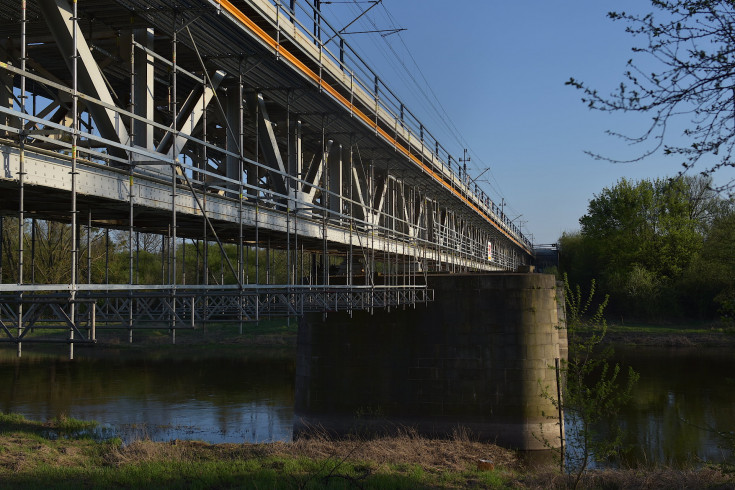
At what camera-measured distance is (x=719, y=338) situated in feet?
170

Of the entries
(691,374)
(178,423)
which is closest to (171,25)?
(178,423)

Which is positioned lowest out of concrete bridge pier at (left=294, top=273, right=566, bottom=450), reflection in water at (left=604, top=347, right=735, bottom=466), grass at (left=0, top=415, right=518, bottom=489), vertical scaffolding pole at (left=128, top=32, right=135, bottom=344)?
reflection in water at (left=604, top=347, right=735, bottom=466)

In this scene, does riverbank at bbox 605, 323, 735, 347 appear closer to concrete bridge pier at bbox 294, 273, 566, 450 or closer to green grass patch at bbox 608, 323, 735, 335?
green grass patch at bbox 608, 323, 735, 335

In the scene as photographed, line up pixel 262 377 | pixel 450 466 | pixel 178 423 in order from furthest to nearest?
pixel 262 377, pixel 178 423, pixel 450 466

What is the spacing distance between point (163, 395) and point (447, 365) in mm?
14862

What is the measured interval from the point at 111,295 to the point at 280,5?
22.9 feet

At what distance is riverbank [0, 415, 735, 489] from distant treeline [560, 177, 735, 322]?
43.3 m

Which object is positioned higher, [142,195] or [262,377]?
[142,195]

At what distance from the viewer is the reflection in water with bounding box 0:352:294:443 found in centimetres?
2462

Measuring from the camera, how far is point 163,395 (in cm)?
3130

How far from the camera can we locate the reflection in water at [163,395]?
80.8 feet

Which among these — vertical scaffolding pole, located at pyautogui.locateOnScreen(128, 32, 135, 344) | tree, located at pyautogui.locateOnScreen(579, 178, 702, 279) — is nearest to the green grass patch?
tree, located at pyautogui.locateOnScreen(579, 178, 702, 279)

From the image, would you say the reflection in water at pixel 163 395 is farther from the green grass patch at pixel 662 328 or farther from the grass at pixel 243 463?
the green grass patch at pixel 662 328

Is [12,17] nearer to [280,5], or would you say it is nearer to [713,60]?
[280,5]
